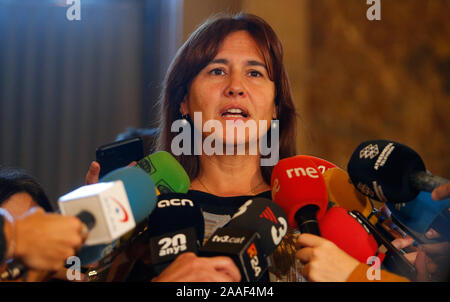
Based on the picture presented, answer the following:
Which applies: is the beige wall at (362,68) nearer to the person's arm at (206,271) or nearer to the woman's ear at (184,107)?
the woman's ear at (184,107)

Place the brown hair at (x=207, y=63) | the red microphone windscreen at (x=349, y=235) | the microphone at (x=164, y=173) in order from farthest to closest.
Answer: the brown hair at (x=207, y=63)
the microphone at (x=164, y=173)
the red microphone windscreen at (x=349, y=235)

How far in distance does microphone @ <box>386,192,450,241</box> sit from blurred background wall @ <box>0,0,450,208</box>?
5.83 feet

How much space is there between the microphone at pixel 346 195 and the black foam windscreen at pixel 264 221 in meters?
0.29

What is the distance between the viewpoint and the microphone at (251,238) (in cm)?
93

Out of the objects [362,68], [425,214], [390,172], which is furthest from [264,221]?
[362,68]

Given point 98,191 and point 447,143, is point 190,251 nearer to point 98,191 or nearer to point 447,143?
point 98,191

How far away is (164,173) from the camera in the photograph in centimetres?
133

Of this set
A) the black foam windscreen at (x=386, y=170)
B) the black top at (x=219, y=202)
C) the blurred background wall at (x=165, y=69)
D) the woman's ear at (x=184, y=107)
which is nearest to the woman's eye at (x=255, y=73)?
the woman's ear at (x=184, y=107)

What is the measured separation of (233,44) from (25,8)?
9.35 feet

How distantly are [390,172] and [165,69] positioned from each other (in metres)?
2.59

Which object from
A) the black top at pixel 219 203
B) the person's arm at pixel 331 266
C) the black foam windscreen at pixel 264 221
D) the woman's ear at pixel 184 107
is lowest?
the black top at pixel 219 203

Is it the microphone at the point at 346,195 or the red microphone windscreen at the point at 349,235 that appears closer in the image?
the red microphone windscreen at the point at 349,235

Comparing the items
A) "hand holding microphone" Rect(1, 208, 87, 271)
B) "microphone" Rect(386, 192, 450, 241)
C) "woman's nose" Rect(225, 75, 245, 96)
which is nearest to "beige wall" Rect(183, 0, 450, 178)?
"woman's nose" Rect(225, 75, 245, 96)
